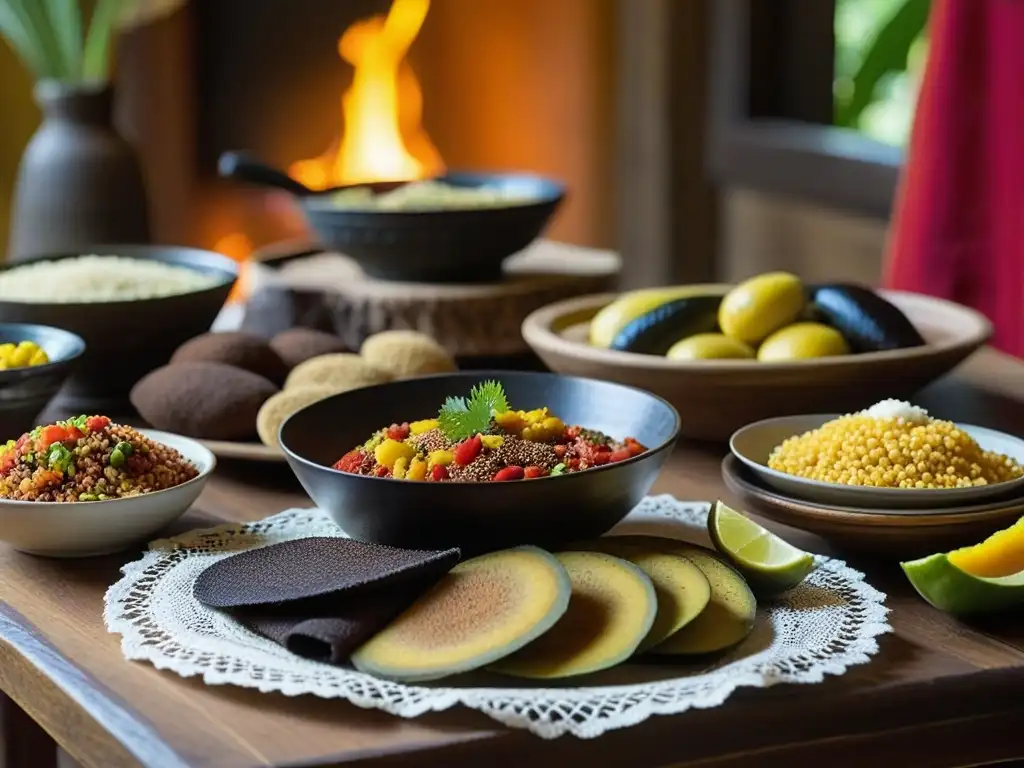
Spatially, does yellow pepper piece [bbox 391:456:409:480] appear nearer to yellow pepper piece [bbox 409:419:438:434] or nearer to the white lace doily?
yellow pepper piece [bbox 409:419:438:434]

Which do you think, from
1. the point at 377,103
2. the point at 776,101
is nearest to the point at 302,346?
the point at 776,101

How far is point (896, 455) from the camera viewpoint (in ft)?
3.49

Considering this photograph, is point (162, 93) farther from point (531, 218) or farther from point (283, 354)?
point (283, 354)

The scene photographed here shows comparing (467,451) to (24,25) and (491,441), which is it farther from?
(24,25)

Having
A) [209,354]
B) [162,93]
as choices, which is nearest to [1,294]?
[209,354]

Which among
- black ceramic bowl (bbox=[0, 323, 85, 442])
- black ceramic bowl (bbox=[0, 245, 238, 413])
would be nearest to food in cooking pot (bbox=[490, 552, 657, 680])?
black ceramic bowl (bbox=[0, 323, 85, 442])

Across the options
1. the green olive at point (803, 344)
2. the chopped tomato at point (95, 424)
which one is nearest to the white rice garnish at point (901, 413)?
the green olive at point (803, 344)

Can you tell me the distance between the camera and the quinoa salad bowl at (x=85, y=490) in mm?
1067

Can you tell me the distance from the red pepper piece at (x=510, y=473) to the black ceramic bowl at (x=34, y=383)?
1.64 feet

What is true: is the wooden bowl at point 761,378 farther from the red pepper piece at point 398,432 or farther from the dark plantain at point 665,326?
the red pepper piece at point 398,432

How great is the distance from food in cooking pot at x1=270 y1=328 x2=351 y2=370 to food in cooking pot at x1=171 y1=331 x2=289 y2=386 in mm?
22

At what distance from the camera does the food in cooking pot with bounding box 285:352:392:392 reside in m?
1.37

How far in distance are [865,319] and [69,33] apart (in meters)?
1.31

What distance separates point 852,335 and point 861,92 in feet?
6.02
